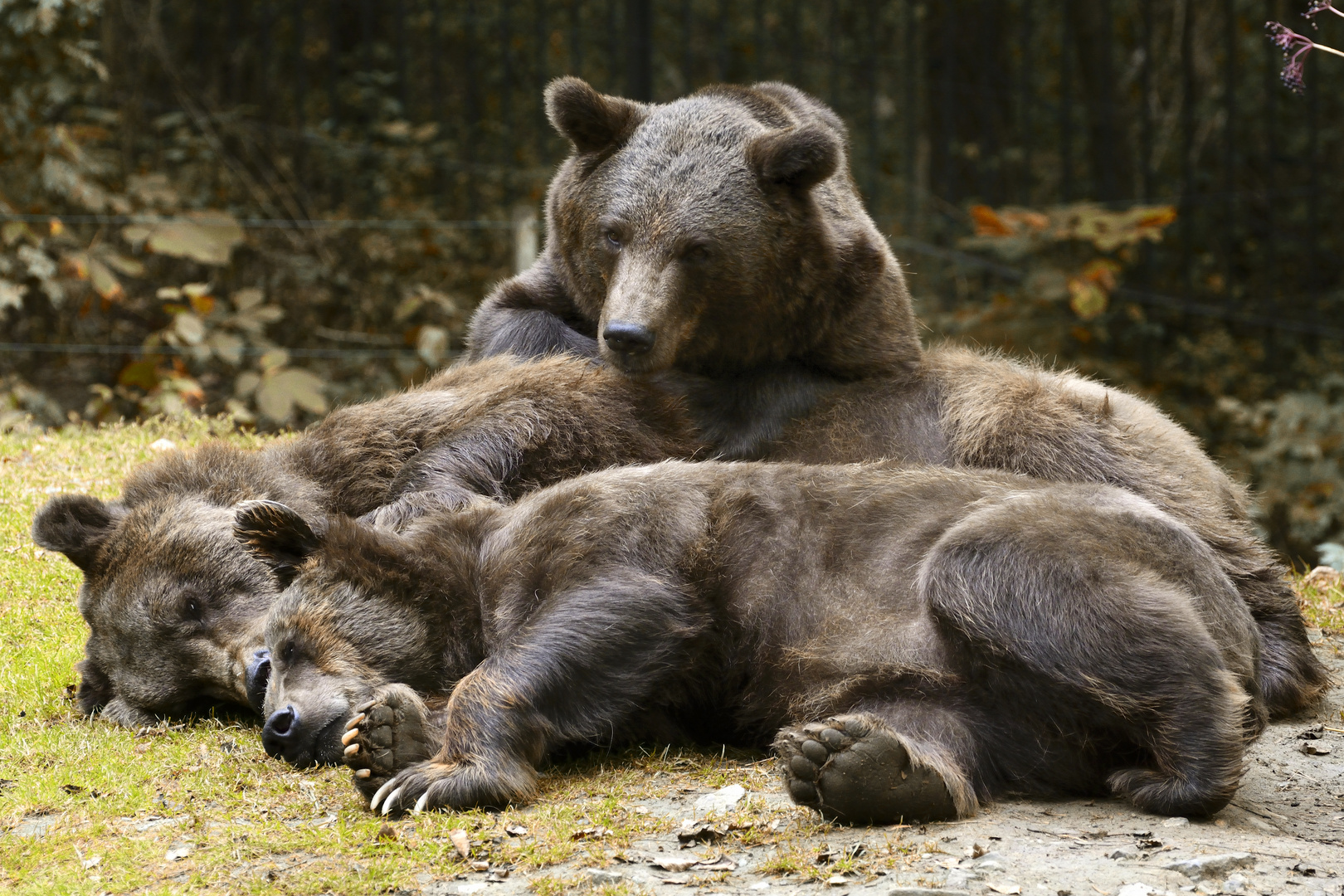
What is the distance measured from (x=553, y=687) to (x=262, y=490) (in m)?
1.92

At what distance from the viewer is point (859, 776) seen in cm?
363

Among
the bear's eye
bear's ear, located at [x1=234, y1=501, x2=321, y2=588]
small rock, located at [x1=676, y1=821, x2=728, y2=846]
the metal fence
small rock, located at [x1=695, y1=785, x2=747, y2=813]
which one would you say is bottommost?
small rock, located at [x1=695, y1=785, x2=747, y2=813]

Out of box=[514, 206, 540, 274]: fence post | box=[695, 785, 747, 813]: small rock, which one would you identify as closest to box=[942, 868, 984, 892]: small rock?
box=[695, 785, 747, 813]: small rock

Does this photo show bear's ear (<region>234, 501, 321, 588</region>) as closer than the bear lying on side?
No

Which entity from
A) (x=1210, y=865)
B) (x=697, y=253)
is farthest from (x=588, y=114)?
(x=1210, y=865)

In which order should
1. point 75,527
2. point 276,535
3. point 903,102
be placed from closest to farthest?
point 276,535 → point 75,527 → point 903,102

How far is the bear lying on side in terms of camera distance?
3.85m

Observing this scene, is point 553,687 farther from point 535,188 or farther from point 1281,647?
point 535,188

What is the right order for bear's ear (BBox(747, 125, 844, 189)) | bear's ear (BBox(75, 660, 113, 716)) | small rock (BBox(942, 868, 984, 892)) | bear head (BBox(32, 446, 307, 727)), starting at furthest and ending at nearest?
1. bear's ear (BBox(747, 125, 844, 189))
2. bear's ear (BBox(75, 660, 113, 716))
3. bear head (BBox(32, 446, 307, 727))
4. small rock (BBox(942, 868, 984, 892))

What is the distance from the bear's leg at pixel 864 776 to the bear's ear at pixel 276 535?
5.87 ft

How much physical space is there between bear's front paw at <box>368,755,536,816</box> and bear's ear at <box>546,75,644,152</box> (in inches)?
121

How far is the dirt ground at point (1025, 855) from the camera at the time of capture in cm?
324

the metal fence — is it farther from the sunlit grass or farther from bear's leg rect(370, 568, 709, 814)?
bear's leg rect(370, 568, 709, 814)

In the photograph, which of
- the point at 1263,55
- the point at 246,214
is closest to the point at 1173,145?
the point at 1263,55
